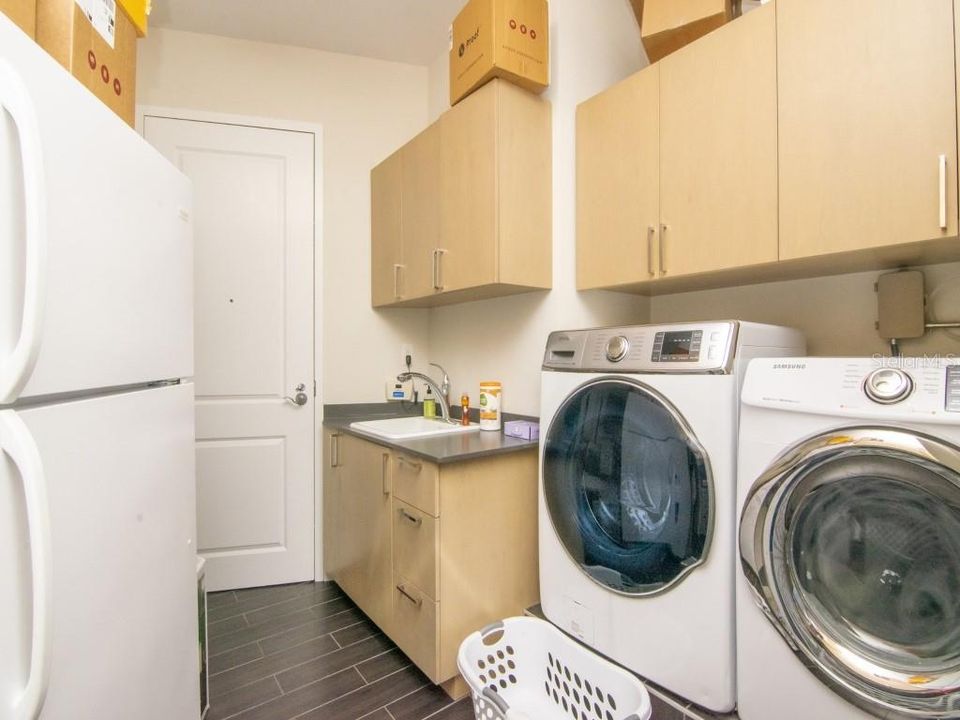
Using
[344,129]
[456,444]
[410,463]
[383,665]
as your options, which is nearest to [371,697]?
[383,665]

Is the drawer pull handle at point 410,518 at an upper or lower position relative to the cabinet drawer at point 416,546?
upper

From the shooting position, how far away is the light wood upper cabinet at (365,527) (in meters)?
1.89

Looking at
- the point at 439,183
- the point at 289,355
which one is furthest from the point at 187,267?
the point at 289,355

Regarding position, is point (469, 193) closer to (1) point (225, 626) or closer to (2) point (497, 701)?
(2) point (497, 701)

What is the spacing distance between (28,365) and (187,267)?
0.76m

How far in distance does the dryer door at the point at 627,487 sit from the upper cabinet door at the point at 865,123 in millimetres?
581

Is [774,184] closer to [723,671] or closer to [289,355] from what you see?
[723,671]

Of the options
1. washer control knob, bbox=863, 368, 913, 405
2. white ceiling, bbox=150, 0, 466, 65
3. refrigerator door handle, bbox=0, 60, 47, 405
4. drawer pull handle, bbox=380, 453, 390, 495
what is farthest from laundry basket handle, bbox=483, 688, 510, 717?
white ceiling, bbox=150, 0, 466, 65

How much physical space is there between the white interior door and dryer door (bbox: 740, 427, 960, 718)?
87.6 inches

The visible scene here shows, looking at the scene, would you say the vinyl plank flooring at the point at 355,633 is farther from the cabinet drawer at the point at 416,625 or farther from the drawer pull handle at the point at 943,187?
the drawer pull handle at the point at 943,187

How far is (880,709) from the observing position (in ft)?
2.92

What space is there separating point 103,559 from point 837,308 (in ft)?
6.49

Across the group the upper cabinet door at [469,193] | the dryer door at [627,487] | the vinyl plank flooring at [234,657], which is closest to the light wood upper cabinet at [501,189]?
the upper cabinet door at [469,193]

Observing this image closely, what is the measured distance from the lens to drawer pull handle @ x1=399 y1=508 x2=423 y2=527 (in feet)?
5.45
